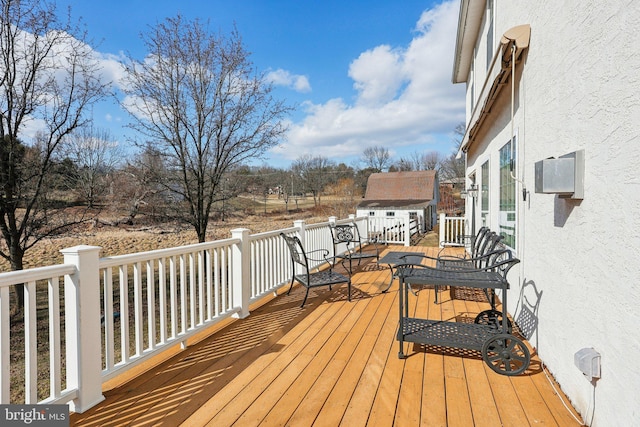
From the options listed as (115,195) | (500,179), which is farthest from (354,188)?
(500,179)

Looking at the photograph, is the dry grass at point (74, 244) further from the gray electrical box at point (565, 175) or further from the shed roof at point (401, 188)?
the shed roof at point (401, 188)

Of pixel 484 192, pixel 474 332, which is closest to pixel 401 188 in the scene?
pixel 484 192

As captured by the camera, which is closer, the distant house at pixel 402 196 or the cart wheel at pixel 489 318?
the cart wheel at pixel 489 318

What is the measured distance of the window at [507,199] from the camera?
349cm

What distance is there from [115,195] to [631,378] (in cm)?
868

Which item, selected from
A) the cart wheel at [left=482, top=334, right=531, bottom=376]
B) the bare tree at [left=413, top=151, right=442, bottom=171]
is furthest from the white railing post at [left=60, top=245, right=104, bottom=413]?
the bare tree at [left=413, top=151, right=442, bottom=171]

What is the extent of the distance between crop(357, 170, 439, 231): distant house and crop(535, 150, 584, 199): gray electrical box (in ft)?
60.6

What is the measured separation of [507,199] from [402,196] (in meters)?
18.7

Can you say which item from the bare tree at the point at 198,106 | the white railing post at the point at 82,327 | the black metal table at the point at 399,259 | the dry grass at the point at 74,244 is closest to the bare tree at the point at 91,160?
the dry grass at the point at 74,244

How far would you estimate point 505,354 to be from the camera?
239 centimetres

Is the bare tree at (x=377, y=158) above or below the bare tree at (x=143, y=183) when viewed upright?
above

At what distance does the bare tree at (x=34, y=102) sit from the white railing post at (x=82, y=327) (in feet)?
14.0

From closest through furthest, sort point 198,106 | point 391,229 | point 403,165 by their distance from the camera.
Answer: point 198,106, point 391,229, point 403,165

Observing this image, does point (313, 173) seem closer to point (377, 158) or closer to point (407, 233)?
point (377, 158)
